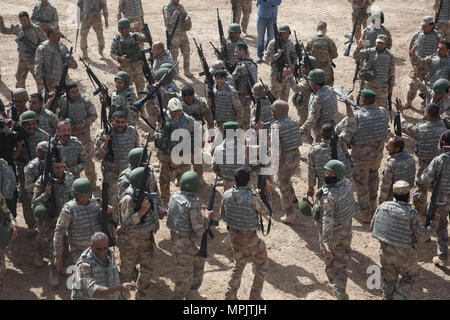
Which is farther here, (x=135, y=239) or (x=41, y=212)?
(x=41, y=212)

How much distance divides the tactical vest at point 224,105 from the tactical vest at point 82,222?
14.9 feet

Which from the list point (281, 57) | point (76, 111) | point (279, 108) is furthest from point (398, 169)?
point (76, 111)

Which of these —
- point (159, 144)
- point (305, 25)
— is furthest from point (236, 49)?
point (305, 25)

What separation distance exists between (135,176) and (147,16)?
14.3 meters

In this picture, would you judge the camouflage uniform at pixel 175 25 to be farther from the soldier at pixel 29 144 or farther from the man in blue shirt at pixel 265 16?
the soldier at pixel 29 144

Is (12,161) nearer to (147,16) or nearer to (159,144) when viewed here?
(159,144)

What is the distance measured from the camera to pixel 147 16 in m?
21.8

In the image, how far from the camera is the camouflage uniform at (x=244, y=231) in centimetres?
877

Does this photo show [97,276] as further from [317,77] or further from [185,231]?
[317,77]

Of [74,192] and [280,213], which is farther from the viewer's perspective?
[280,213]

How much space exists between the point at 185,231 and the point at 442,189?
4399 millimetres

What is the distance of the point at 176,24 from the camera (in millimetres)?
16547

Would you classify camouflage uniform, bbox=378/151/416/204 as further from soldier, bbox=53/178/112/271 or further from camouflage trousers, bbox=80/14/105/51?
camouflage trousers, bbox=80/14/105/51

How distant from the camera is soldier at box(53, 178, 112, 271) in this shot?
8.60m
